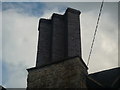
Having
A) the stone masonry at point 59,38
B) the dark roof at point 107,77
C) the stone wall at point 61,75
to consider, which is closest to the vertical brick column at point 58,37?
the stone masonry at point 59,38

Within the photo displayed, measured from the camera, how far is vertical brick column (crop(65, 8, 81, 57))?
11898 mm

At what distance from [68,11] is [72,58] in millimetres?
3354

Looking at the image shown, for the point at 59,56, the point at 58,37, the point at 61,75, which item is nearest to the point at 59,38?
the point at 58,37

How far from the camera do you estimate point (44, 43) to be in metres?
13.3

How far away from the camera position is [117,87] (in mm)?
10031

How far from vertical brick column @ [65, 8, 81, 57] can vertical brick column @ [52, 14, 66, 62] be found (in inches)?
20.5

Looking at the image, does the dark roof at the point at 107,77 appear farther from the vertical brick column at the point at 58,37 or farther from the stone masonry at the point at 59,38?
the vertical brick column at the point at 58,37

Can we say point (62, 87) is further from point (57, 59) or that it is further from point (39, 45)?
point (39, 45)

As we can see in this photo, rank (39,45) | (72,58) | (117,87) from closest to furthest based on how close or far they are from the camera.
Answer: (117,87)
(72,58)
(39,45)

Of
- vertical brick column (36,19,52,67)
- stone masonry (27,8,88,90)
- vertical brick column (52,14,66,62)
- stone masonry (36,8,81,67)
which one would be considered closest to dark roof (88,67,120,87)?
stone masonry (27,8,88,90)

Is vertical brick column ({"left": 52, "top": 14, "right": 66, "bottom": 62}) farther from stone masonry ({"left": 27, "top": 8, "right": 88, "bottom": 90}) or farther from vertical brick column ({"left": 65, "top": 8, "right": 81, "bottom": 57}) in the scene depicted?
vertical brick column ({"left": 65, "top": 8, "right": 81, "bottom": 57})

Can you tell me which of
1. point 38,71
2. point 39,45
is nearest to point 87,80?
point 38,71

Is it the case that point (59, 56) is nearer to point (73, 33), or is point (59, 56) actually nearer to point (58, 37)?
point (58, 37)

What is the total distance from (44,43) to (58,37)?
2.90ft
